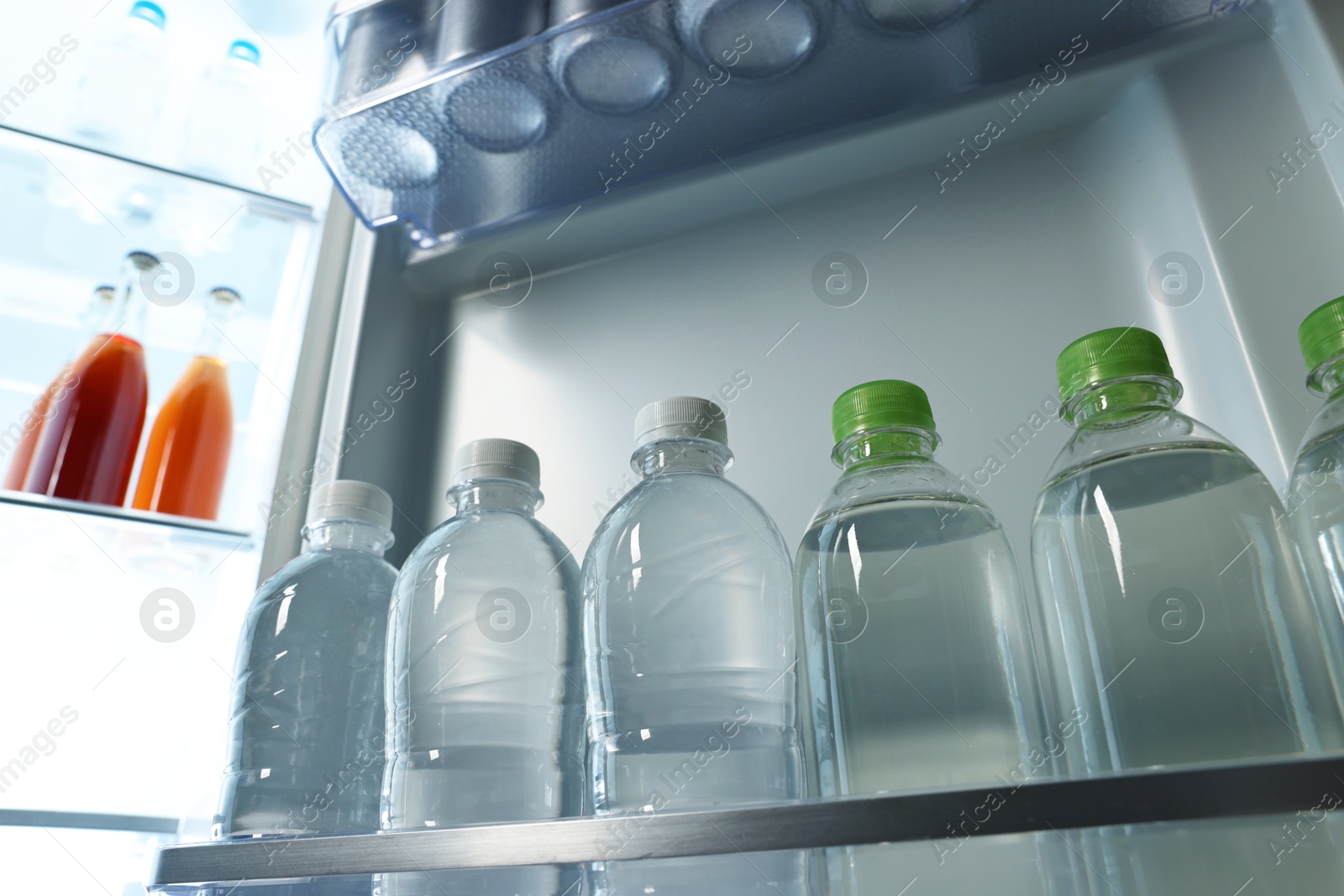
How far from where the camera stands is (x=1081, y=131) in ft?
2.94

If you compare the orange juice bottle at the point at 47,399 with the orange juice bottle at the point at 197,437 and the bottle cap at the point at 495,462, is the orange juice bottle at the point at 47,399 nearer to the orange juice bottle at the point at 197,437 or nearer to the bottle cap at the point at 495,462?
the orange juice bottle at the point at 197,437

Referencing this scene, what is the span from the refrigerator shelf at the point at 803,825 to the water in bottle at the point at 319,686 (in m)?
0.16

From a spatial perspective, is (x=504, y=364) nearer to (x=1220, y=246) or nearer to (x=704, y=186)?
(x=704, y=186)

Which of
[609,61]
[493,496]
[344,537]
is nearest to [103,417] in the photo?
[344,537]

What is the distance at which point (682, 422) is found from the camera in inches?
27.4

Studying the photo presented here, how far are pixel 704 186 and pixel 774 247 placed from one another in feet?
0.38

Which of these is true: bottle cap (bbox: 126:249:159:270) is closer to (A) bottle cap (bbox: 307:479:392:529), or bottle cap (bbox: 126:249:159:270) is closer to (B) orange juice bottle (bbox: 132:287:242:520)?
(B) orange juice bottle (bbox: 132:287:242:520)

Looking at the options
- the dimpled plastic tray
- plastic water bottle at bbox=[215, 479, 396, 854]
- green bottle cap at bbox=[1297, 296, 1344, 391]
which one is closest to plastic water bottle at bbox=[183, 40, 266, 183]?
the dimpled plastic tray

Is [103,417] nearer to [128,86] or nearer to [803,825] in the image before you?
[128,86]

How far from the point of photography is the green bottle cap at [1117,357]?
0.61 meters

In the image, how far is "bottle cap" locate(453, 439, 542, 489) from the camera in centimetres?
77

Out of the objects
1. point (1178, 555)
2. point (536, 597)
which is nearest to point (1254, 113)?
point (1178, 555)

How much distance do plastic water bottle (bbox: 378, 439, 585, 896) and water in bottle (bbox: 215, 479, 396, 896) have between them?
0.27 ft

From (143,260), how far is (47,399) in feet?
0.64
